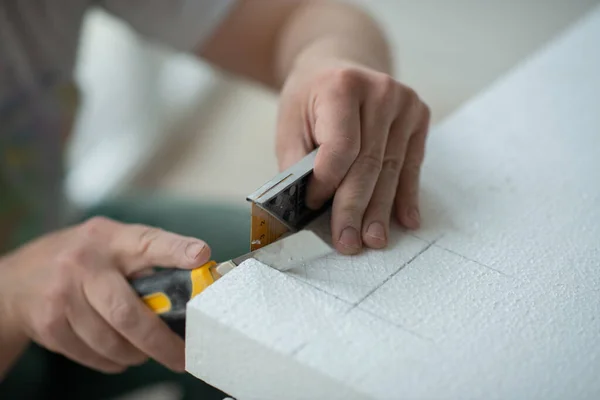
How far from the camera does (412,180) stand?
25.8 inches

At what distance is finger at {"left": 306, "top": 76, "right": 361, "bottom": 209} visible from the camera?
0.59m

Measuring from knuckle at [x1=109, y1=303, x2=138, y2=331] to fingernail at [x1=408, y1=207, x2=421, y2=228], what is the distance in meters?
0.27

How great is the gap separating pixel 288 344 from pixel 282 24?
2.57 feet

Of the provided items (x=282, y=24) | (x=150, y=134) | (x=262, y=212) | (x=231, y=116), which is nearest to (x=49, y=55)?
(x=282, y=24)

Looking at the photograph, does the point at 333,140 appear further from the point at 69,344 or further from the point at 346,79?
the point at 69,344

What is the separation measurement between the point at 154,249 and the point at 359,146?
0.21 m

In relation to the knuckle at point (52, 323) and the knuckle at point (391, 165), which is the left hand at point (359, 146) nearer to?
the knuckle at point (391, 165)

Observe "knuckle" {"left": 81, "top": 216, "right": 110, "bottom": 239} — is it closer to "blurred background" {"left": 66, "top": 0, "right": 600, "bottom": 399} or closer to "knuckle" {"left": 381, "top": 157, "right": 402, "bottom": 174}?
"knuckle" {"left": 381, "top": 157, "right": 402, "bottom": 174}

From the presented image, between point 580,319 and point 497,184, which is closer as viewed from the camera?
point 580,319

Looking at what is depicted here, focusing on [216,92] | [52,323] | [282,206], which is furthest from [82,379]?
[216,92]

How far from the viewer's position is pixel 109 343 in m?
0.65

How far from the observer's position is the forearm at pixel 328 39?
0.87m

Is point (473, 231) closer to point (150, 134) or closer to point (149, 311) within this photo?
point (149, 311)

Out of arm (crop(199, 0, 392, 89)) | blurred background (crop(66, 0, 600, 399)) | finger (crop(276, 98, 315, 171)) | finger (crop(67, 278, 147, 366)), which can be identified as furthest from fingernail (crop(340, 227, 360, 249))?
blurred background (crop(66, 0, 600, 399))
